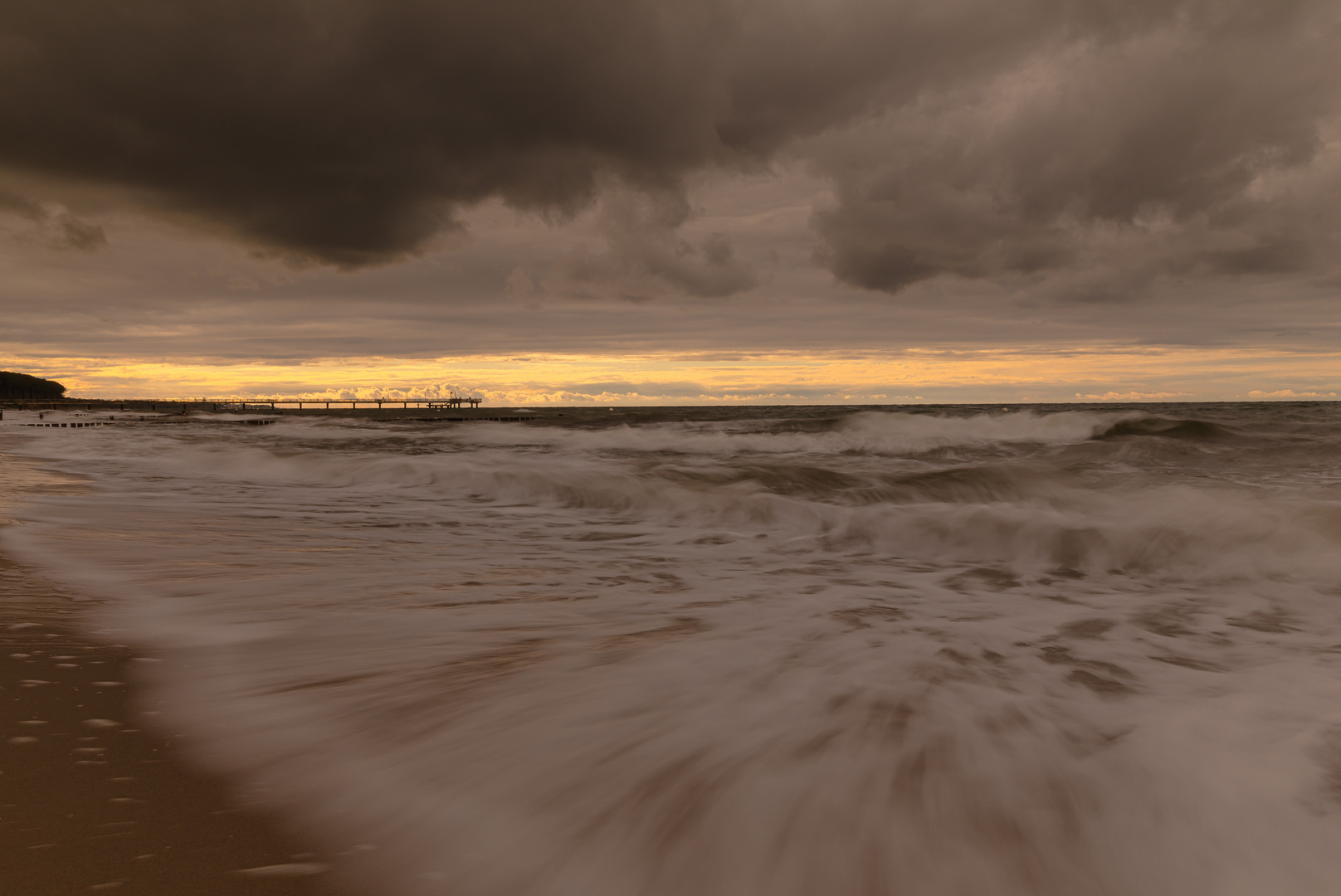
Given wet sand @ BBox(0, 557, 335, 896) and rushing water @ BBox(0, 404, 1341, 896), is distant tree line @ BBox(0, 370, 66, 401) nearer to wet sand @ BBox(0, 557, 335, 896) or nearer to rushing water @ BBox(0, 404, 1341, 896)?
rushing water @ BBox(0, 404, 1341, 896)

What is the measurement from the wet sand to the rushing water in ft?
0.39

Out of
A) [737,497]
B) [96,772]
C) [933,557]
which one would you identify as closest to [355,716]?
[96,772]

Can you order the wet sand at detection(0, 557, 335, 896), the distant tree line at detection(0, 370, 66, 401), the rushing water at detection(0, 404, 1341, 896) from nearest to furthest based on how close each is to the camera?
the wet sand at detection(0, 557, 335, 896) → the rushing water at detection(0, 404, 1341, 896) → the distant tree line at detection(0, 370, 66, 401)

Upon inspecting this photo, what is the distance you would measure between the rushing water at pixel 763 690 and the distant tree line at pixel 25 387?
143222mm

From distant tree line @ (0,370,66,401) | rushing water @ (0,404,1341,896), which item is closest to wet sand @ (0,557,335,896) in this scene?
rushing water @ (0,404,1341,896)

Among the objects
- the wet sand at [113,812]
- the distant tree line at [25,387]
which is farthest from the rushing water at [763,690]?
the distant tree line at [25,387]

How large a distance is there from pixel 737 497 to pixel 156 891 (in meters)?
7.34

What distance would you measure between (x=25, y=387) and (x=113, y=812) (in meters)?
155

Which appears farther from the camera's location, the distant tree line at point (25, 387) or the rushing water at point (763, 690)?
the distant tree line at point (25, 387)

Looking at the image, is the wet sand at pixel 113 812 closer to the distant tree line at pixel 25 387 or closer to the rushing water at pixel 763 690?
the rushing water at pixel 763 690

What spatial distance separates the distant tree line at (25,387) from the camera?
10731 centimetres

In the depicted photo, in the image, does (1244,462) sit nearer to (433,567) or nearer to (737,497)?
(737,497)

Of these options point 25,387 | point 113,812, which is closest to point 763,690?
point 113,812

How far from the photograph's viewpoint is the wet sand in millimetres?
1352
